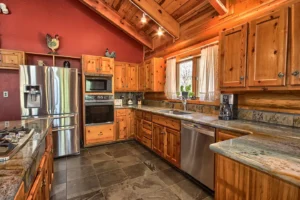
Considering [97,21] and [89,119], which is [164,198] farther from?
[97,21]

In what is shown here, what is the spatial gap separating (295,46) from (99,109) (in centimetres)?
347

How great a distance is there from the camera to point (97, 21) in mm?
4117

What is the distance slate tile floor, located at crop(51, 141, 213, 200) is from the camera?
1972 mm

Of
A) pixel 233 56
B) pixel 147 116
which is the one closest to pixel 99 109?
pixel 147 116

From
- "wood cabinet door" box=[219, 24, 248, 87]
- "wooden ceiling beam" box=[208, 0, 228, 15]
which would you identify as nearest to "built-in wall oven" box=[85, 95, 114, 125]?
"wood cabinet door" box=[219, 24, 248, 87]

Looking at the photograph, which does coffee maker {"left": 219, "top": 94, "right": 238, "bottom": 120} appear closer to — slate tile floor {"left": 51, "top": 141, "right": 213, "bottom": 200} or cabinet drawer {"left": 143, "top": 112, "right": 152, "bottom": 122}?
slate tile floor {"left": 51, "top": 141, "right": 213, "bottom": 200}

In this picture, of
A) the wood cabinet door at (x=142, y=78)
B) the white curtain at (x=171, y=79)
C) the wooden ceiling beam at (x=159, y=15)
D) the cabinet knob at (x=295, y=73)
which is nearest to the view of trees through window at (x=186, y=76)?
the white curtain at (x=171, y=79)

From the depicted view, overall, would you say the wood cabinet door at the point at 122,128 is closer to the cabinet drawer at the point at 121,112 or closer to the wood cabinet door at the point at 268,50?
the cabinet drawer at the point at 121,112

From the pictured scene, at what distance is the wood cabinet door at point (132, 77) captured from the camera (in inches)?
171

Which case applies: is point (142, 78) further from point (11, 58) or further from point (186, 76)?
point (11, 58)

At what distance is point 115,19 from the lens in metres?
3.94

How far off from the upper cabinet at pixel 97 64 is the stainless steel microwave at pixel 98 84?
14cm

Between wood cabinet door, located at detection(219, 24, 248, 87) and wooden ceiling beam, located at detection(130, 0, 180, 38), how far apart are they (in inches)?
59.1

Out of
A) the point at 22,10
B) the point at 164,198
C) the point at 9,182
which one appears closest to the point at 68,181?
the point at 164,198
